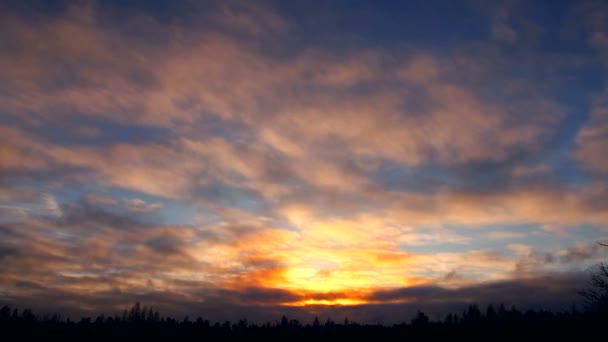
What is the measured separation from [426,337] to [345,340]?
39.3 ft

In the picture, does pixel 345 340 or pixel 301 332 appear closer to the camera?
pixel 345 340

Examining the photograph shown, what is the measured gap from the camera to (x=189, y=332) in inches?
2667

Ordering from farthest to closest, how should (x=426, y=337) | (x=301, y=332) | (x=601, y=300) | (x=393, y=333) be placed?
(x=601, y=300) < (x=301, y=332) < (x=393, y=333) < (x=426, y=337)

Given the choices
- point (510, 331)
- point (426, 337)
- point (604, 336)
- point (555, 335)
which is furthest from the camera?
point (426, 337)

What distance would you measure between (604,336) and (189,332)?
56259mm

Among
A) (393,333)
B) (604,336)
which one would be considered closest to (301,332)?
(393,333)

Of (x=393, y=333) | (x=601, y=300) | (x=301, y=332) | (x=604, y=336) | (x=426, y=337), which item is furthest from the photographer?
(x=601, y=300)

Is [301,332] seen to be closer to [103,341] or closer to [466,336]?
[466,336]

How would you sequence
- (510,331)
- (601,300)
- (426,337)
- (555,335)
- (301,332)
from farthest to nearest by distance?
(601,300), (301,332), (426,337), (510,331), (555,335)

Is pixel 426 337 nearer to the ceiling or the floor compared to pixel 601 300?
nearer to the floor

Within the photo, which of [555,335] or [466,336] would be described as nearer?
[555,335]

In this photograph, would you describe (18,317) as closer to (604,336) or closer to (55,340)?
(55,340)

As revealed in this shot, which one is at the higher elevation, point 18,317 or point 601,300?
point 601,300

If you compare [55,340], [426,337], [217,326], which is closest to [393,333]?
[426,337]
